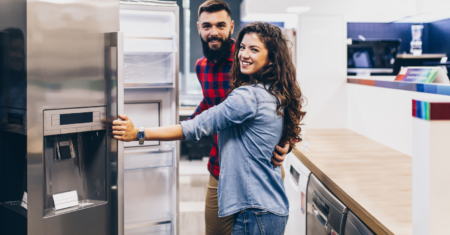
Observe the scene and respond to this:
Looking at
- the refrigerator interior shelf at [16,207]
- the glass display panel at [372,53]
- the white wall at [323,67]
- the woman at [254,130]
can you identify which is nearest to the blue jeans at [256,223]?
the woman at [254,130]

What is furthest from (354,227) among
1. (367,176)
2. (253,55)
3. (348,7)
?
(348,7)

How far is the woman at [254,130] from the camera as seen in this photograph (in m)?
1.31

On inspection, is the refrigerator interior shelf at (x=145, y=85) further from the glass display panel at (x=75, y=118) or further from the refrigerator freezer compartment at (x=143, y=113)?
the glass display panel at (x=75, y=118)

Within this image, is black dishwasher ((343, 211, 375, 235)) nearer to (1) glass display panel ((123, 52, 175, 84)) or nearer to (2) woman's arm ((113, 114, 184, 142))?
(2) woman's arm ((113, 114, 184, 142))

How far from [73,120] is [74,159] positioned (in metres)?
0.18

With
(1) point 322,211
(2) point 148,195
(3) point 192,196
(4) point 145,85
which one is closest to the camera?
(1) point 322,211

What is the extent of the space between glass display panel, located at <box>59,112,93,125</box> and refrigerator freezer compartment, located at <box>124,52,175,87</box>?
3.20ft

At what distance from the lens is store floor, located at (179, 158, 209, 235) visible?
331cm

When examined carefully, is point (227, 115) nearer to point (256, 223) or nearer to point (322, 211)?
point (256, 223)

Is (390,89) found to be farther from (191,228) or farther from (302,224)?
(191,228)

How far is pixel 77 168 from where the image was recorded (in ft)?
4.75

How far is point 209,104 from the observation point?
1988 mm

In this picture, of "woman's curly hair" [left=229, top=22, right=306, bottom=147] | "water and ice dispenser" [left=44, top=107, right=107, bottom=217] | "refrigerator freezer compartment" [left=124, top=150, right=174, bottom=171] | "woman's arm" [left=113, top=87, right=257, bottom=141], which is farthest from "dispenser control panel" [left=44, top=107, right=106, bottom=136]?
"refrigerator freezer compartment" [left=124, top=150, right=174, bottom=171]

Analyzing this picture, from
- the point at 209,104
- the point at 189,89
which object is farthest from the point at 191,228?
the point at 189,89
